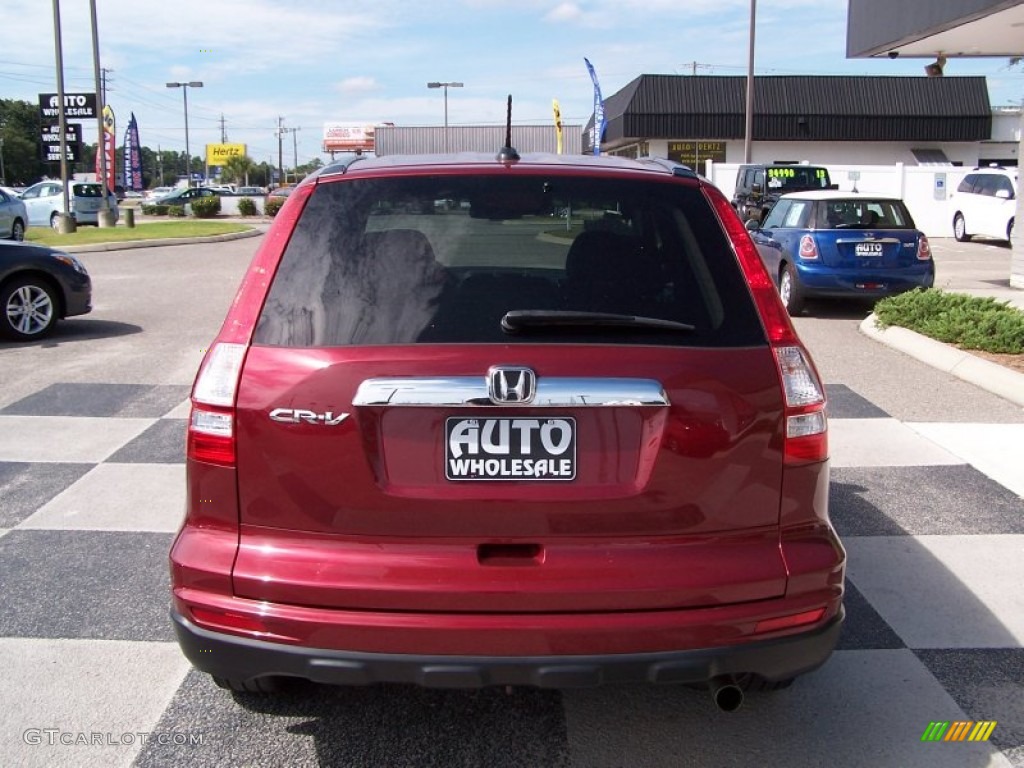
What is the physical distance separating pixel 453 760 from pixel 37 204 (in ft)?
111

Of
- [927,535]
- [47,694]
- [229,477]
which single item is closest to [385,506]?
[229,477]

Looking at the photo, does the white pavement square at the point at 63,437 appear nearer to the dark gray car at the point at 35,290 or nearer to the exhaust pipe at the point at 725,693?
the dark gray car at the point at 35,290

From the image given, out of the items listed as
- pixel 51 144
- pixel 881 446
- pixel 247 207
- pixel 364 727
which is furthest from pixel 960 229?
pixel 51 144

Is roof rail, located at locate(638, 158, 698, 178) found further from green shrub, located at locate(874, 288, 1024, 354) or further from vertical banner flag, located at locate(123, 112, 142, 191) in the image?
vertical banner flag, located at locate(123, 112, 142, 191)

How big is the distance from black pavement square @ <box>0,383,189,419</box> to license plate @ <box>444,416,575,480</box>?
17.6 ft

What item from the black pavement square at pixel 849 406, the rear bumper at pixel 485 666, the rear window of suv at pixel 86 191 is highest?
the rear window of suv at pixel 86 191

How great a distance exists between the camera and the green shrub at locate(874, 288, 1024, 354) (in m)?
9.33

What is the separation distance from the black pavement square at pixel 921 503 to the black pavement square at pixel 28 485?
4.32m

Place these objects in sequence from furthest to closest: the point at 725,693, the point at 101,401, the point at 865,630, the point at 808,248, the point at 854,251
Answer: the point at 808,248 → the point at 854,251 → the point at 101,401 → the point at 865,630 → the point at 725,693

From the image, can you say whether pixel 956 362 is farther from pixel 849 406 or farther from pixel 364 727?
pixel 364 727

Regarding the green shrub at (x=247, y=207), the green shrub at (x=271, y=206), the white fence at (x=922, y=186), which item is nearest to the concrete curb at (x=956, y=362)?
the white fence at (x=922, y=186)

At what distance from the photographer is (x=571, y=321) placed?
2721mm

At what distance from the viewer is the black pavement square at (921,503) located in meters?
5.20

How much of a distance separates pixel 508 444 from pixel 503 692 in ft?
4.29
